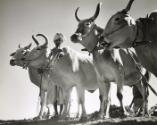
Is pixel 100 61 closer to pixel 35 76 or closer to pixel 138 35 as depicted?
pixel 138 35

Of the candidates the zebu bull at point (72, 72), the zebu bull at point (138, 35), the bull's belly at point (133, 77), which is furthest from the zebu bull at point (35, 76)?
the zebu bull at point (138, 35)

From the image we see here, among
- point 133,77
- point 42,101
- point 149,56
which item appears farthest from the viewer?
point 42,101

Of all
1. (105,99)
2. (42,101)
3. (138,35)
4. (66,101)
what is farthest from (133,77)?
(42,101)

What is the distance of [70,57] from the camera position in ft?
8.21

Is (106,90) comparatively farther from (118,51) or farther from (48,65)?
(48,65)

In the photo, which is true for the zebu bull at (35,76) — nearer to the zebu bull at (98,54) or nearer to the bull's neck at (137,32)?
the zebu bull at (98,54)

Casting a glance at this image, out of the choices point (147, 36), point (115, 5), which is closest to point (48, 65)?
point (115, 5)

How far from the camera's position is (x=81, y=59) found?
260 centimetres

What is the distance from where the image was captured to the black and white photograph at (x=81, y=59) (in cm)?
183

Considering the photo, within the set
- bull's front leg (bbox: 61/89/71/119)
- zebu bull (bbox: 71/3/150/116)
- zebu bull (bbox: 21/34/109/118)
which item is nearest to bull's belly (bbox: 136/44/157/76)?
zebu bull (bbox: 71/3/150/116)

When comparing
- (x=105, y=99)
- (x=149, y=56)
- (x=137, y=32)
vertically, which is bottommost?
(x=105, y=99)

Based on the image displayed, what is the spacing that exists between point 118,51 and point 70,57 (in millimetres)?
337

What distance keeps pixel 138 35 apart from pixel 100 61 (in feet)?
1.47

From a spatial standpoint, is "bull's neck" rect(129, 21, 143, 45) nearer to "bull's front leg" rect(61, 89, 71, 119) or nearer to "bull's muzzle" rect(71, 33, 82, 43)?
"bull's muzzle" rect(71, 33, 82, 43)
